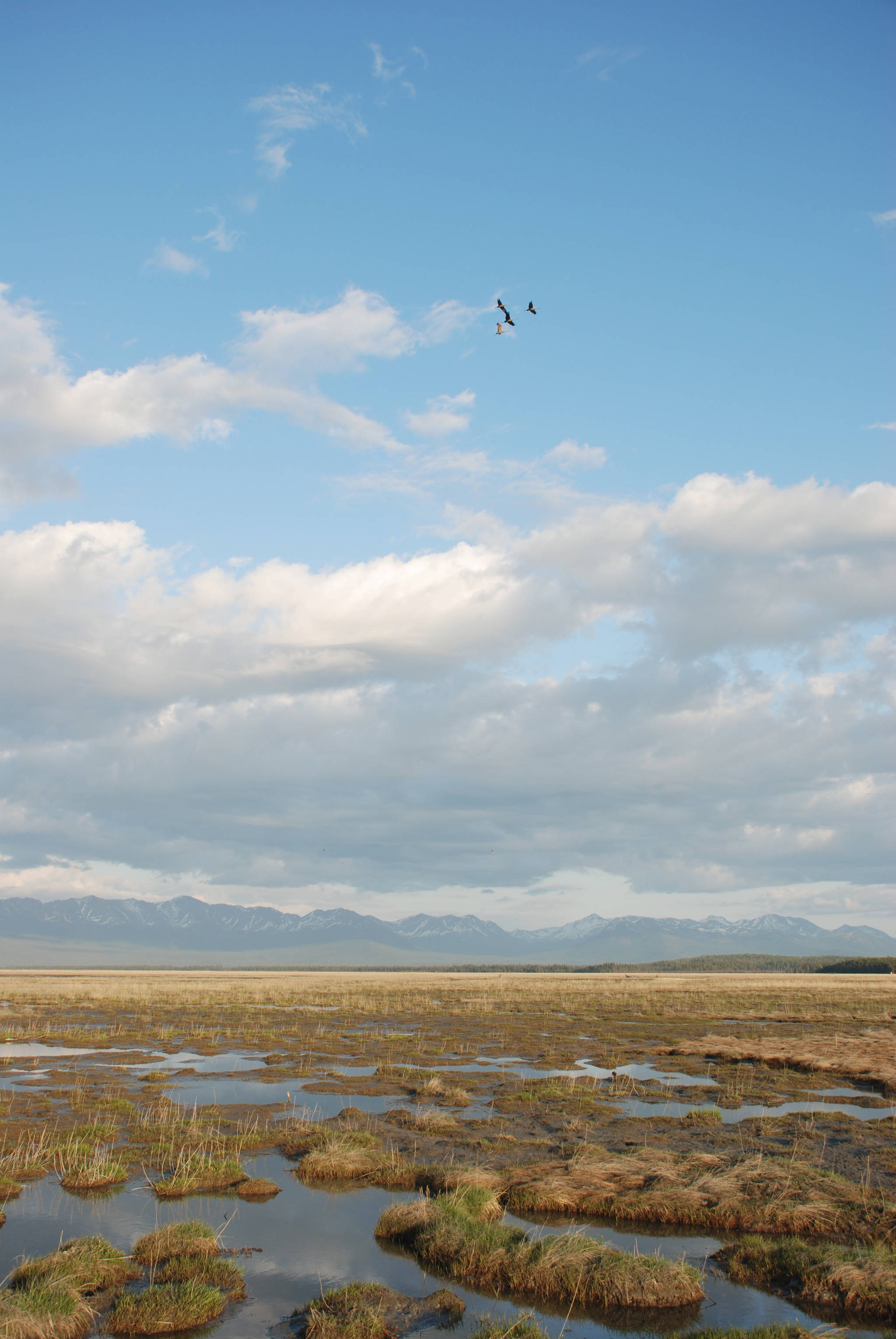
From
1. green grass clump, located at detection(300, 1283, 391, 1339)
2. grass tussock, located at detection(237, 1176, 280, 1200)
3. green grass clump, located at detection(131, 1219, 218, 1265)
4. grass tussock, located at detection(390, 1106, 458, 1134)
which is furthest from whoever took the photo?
grass tussock, located at detection(390, 1106, 458, 1134)

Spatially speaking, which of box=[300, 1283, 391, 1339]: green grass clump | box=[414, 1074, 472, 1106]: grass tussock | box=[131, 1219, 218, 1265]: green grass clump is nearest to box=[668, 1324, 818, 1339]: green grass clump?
box=[300, 1283, 391, 1339]: green grass clump

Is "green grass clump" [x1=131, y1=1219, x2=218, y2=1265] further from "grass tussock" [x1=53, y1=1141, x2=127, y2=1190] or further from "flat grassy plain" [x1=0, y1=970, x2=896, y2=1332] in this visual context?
"grass tussock" [x1=53, y1=1141, x2=127, y2=1190]

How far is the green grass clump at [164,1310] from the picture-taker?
10.9 m

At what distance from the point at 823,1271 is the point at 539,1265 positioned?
4.33 metres

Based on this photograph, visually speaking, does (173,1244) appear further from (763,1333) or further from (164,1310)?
(763,1333)

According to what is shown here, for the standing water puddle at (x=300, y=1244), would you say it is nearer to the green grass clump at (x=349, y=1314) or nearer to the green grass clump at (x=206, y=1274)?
the green grass clump at (x=206, y=1274)

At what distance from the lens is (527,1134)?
21.5 meters

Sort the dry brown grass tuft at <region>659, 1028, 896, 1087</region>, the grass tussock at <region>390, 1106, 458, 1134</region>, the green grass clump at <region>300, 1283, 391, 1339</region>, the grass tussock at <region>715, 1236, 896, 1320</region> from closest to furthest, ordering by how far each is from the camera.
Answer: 1. the green grass clump at <region>300, 1283, 391, 1339</region>
2. the grass tussock at <region>715, 1236, 896, 1320</region>
3. the grass tussock at <region>390, 1106, 458, 1134</region>
4. the dry brown grass tuft at <region>659, 1028, 896, 1087</region>

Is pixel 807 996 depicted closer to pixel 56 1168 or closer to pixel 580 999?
pixel 580 999

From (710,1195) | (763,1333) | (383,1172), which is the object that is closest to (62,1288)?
(383,1172)

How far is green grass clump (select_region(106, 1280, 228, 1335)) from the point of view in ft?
35.8

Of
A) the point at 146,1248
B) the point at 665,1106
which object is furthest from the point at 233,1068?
the point at 146,1248

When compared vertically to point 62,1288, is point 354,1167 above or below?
below

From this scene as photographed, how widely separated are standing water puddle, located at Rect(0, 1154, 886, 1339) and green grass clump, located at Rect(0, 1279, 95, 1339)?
163 centimetres
